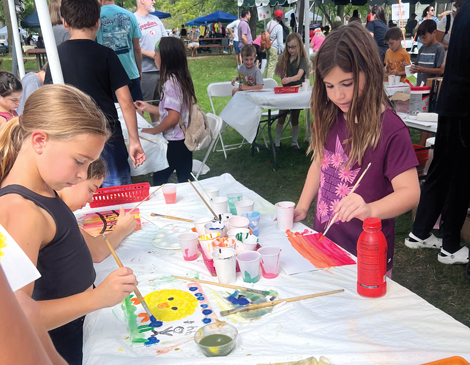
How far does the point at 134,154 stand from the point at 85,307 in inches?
71.0

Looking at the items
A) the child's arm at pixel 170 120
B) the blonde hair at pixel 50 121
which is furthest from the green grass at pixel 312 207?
the blonde hair at pixel 50 121

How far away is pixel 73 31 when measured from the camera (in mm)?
2678

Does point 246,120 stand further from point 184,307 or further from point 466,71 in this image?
point 184,307

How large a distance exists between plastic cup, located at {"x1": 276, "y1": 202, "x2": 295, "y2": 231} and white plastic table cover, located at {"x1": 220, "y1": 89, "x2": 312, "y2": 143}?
3224 millimetres

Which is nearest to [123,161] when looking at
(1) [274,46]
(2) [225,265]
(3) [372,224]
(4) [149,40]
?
(2) [225,265]

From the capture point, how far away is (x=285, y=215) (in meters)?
1.81

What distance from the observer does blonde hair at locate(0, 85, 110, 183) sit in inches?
49.0

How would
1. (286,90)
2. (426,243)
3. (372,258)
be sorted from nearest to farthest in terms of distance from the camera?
(372,258) < (426,243) < (286,90)

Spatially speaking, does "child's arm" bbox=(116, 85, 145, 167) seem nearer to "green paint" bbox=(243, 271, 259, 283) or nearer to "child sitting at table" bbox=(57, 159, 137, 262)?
"child sitting at table" bbox=(57, 159, 137, 262)

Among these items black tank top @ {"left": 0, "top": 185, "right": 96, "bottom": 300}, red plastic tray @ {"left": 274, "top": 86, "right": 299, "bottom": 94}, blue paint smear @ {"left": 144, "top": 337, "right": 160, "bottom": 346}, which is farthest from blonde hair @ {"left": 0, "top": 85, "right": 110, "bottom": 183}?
red plastic tray @ {"left": 274, "top": 86, "right": 299, "bottom": 94}

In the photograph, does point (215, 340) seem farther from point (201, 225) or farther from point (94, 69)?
point (94, 69)

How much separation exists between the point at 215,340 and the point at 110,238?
0.86 m

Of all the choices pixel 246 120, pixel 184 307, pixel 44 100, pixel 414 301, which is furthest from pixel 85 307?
pixel 246 120

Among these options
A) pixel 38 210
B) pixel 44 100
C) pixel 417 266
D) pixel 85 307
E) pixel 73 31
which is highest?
pixel 73 31
